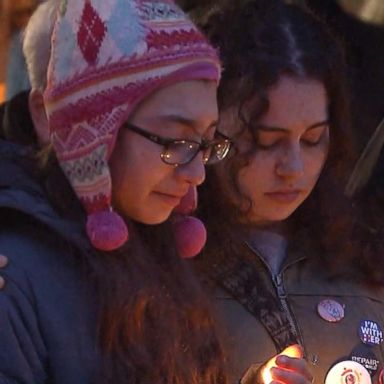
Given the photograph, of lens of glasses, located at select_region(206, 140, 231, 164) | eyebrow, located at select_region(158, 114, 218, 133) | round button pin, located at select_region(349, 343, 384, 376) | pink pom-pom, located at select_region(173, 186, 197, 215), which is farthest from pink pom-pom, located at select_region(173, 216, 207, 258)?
round button pin, located at select_region(349, 343, 384, 376)

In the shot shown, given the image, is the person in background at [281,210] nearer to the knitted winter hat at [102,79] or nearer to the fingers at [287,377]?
the fingers at [287,377]

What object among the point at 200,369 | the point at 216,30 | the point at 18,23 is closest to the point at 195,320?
the point at 200,369

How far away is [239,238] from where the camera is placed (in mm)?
2564

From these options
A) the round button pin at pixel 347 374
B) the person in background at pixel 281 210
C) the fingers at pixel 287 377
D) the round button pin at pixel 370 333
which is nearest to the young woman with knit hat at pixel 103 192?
the fingers at pixel 287 377

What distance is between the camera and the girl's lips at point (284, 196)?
2.48 metres

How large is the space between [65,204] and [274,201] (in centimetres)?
68

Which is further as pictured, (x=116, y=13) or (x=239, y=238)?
(x=239, y=238)

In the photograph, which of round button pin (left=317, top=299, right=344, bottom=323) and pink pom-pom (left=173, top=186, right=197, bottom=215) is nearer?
pink pom-pom (left=173, top=186, right=197, bottom=215)

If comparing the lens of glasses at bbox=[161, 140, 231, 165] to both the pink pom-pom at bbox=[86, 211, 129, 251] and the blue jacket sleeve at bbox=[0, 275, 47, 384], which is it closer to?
the pink pom-pom at bbox=[86, 211, 129, 251]

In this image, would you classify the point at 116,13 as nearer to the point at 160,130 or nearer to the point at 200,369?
the point at 160,130

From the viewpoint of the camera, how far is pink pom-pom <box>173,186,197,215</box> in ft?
6.88

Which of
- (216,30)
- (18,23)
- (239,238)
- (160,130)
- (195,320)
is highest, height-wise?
(160,130)

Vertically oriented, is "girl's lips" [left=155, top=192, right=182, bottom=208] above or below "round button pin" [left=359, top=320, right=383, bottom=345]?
above

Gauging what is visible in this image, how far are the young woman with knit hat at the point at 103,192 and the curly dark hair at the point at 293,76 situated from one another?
18.0 inches
